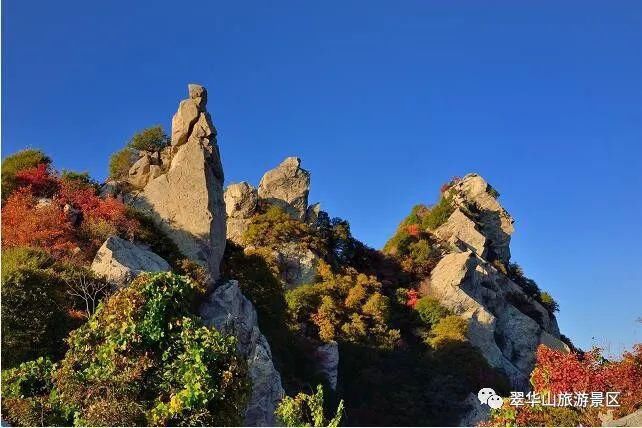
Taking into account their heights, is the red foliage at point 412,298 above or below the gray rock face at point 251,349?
above

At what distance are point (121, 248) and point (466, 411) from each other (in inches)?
723

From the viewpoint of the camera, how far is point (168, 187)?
22.9 meters

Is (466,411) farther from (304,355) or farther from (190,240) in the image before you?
(190,240)

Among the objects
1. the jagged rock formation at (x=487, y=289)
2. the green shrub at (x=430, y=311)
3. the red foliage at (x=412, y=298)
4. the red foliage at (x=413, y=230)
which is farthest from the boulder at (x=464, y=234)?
the green shrub at (x=430, y=311)

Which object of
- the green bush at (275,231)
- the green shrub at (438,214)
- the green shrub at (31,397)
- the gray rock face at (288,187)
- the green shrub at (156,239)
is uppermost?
the green shrub at (438,214)

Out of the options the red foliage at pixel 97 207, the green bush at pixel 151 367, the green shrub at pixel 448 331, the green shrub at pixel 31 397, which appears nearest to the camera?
the green bush at pixel 151 367

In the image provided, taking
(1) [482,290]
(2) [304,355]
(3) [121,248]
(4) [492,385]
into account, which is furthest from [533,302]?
(3) [121,248]

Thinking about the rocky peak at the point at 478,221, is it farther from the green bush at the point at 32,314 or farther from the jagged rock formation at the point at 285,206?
the green bush at the point at 32,314

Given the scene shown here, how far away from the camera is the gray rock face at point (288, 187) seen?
36.4 meters

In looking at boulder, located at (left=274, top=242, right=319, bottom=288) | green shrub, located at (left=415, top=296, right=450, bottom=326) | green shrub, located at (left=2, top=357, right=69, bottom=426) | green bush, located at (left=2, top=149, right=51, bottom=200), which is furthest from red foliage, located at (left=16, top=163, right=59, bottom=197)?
green shrub, located at (left=415, top=296, right=450, bottom=326)

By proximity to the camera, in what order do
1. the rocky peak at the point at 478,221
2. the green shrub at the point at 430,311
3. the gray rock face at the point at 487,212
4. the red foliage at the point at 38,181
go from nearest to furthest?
the red foliage at the point at 38,181, the green shrub at the point at 430,311, the rocky peak at the point at 478,221, the gray rock face at the point at 487,212

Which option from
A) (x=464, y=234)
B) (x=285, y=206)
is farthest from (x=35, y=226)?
(x=464, y=234)

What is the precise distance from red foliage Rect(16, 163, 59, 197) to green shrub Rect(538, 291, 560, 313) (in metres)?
35.4

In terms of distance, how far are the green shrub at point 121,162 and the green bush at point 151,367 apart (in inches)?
644
